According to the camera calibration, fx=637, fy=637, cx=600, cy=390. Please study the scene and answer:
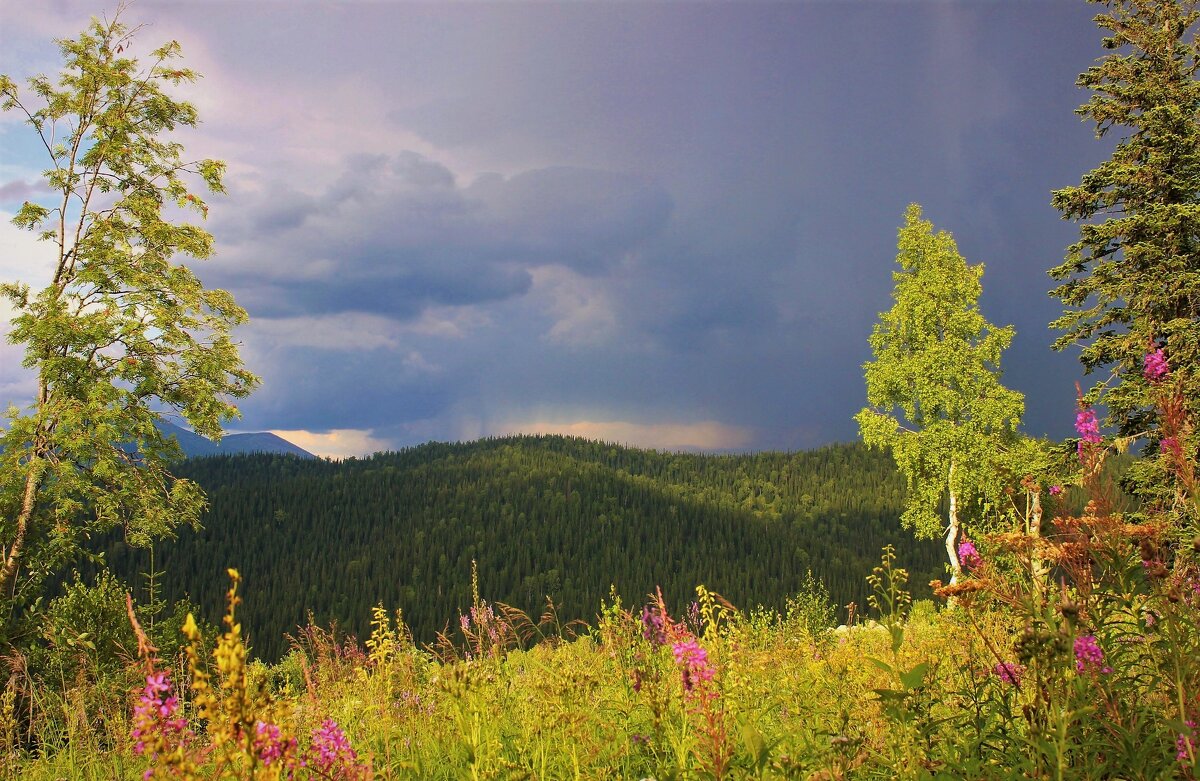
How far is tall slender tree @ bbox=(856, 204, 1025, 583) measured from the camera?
783 inches

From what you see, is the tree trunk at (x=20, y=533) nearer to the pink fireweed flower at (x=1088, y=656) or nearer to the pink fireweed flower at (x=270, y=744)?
the pink fireweed flower at (x=270, y=744)

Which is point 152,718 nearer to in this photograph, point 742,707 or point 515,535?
point 742,707

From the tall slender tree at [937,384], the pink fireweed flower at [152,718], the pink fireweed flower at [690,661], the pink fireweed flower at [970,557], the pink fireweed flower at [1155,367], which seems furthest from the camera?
the tall slender tree at [937,384]

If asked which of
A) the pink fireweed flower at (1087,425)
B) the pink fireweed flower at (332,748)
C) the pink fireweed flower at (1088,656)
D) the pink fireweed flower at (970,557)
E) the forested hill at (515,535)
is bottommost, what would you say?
the forested hill at (515,535)

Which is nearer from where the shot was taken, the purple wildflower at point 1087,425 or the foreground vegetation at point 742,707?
the foreground vegetation at point 742,707

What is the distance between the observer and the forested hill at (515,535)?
104 m

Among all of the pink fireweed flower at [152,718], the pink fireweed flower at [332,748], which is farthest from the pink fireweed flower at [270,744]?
the pink fireweed flower at [332,748]

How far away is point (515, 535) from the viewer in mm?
136875

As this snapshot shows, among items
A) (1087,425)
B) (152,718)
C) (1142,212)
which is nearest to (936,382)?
(1142,212)

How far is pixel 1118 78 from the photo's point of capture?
15.5 m

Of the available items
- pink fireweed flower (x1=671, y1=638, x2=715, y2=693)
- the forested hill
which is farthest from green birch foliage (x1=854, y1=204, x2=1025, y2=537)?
the forested hill

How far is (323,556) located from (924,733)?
136 meters

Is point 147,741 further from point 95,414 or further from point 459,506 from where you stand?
point 459,506

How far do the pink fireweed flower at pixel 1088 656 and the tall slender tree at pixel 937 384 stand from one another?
18.8 meters
